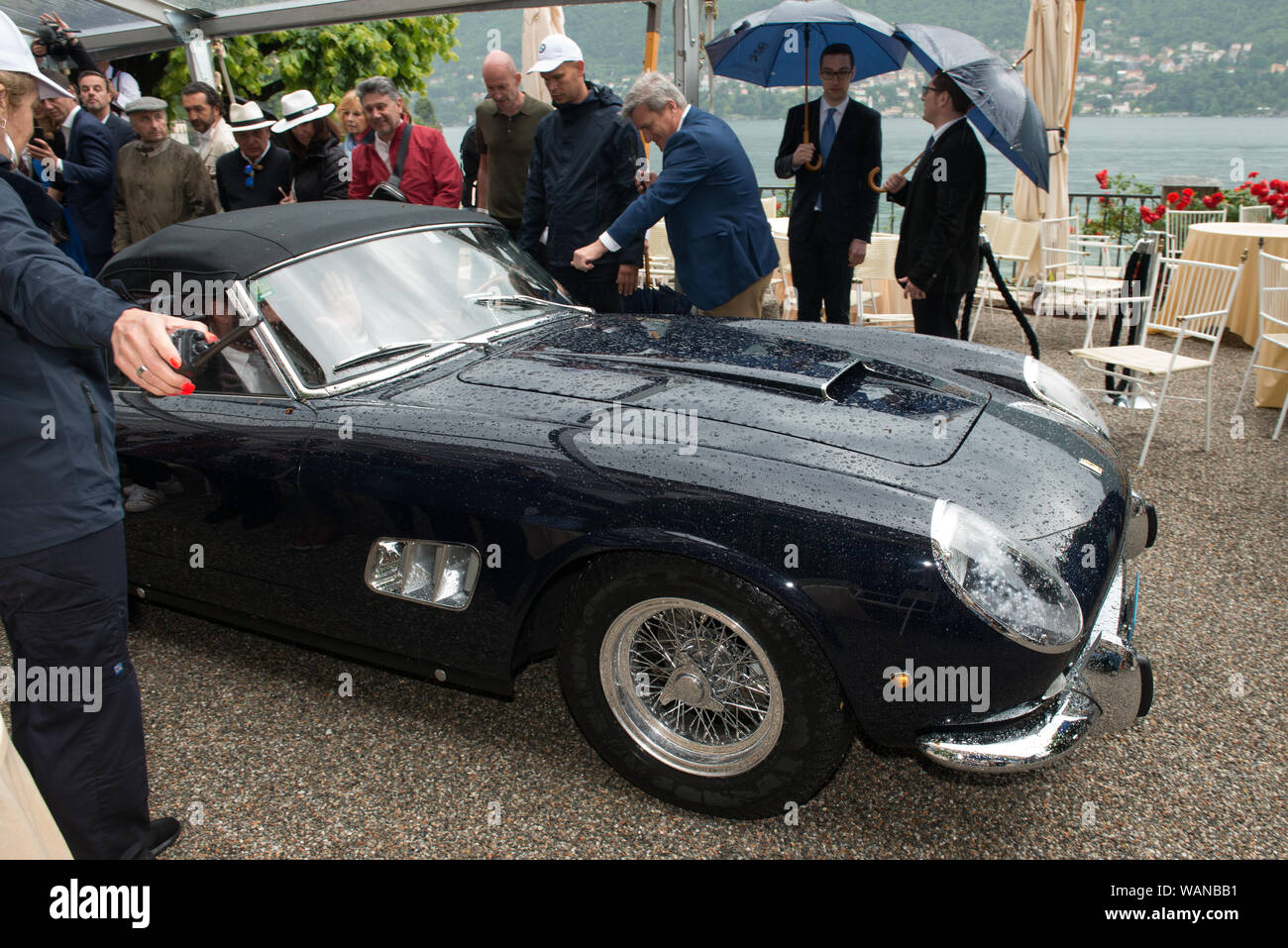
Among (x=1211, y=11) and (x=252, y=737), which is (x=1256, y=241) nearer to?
(x=252, y=737)

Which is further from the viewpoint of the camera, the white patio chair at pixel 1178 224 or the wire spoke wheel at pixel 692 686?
the white patio chair at pixel 1178 224

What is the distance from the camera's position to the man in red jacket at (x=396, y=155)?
19.6 feet

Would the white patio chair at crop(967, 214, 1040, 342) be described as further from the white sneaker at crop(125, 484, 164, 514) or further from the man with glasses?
the white sneaker at crop(125, 484, 164, 514)

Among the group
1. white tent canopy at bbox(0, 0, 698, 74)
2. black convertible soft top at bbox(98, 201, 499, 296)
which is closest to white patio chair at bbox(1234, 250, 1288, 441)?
black convertible soft top at bbox(98, 201, 499, 296)

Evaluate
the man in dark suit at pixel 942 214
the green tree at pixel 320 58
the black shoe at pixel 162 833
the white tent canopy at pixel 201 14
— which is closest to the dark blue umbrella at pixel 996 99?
the man in dark suit at pixel 942 214

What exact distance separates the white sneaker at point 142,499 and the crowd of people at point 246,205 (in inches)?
23.7

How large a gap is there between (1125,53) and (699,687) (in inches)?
1940

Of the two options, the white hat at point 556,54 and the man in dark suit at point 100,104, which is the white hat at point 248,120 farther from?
the white hat at point 556,54

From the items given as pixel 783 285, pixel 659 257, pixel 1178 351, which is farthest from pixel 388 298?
pixel 659 257

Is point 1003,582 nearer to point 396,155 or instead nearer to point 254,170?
point 396,155

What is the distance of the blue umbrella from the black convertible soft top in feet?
10.5
